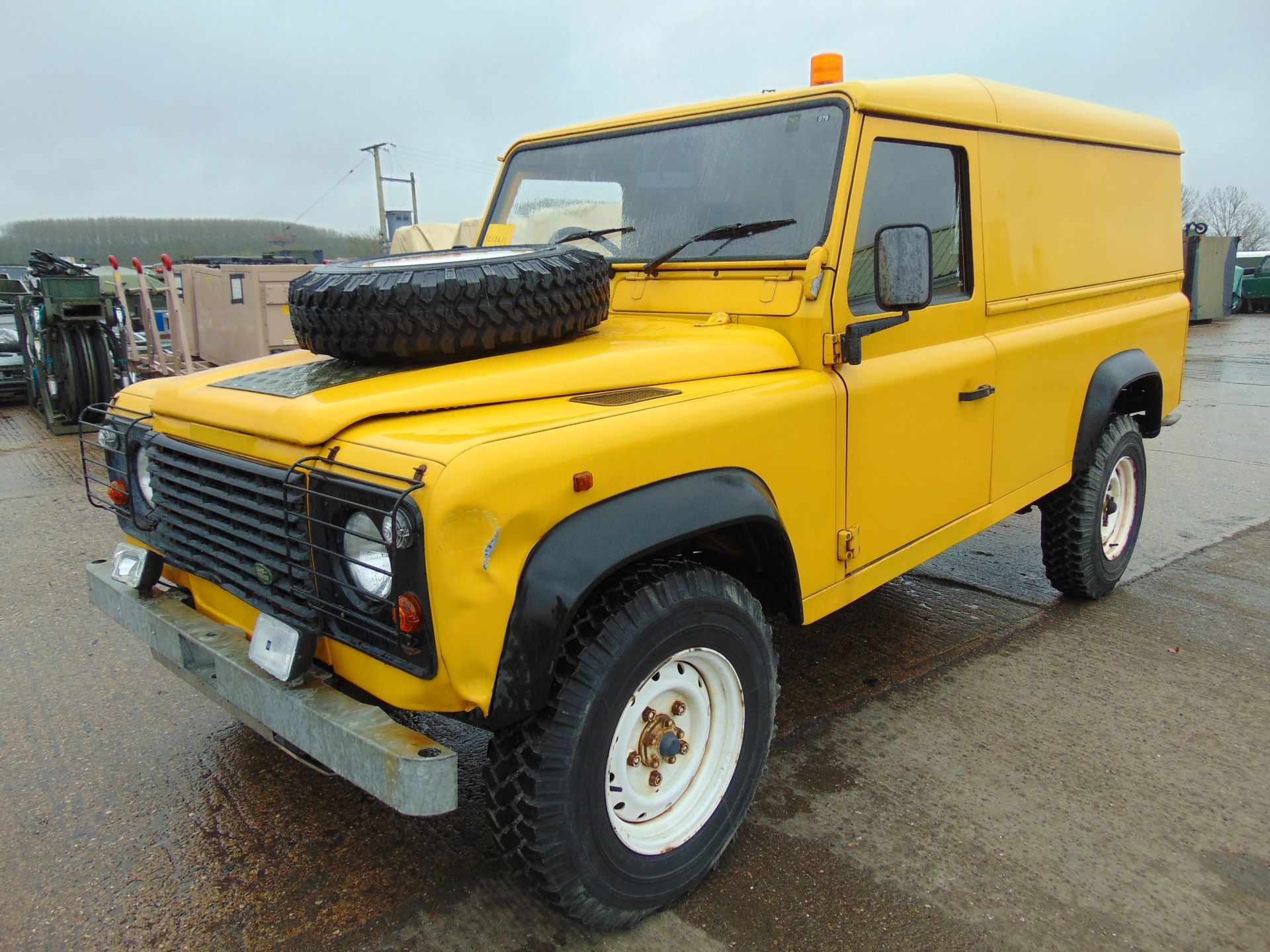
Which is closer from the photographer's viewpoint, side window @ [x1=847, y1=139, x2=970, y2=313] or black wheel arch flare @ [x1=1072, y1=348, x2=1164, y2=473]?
side window @ [x1=847, y1=139, x2=970, y2=313]

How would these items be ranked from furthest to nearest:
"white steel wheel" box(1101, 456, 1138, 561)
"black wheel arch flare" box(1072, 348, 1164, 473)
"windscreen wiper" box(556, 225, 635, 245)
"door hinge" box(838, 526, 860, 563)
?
1. "white steel wheel" box(1101, 456, 1138, 561)
2. "black wheel arch flare" box(1072, 348, 1164, 473)
3. "windscreen wiper" box(556, 225, 635, 245)
4. "door hinge" box(838, 526, 860, 563)

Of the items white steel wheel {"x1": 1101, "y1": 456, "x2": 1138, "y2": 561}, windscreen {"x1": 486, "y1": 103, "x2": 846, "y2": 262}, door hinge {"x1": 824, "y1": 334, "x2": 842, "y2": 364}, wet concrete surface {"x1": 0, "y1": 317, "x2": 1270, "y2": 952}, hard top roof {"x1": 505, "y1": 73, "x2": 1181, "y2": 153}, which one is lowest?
wet concrete surface {"x1": 0, "y1": 317, "x2": 1270, "y2": 952}

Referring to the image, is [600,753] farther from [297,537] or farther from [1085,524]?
[1085,524]

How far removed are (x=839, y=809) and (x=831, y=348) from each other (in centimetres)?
147

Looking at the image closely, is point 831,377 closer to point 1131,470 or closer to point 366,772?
point 366,772

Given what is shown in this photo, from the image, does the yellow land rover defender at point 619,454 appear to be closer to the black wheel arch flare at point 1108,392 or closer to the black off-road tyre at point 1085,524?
the black wheel arch flare at point 1108,392

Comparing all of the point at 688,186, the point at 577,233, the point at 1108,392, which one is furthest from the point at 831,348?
the point at 1108,392

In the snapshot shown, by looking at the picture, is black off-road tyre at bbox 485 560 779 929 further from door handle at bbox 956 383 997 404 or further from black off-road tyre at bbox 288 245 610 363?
door handle at bbox 956 383 997 404

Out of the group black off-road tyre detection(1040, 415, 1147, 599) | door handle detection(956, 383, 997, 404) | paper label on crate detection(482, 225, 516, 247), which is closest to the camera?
door handle detection(956, 383, 997, 404)

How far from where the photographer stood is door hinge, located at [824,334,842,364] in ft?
9.56

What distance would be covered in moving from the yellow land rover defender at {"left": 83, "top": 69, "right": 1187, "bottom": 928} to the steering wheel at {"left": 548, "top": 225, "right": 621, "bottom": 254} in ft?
0.07

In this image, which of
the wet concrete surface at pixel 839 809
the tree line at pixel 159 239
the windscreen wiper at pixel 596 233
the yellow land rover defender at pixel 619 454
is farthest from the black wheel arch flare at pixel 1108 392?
the tree line at pixel 159 239

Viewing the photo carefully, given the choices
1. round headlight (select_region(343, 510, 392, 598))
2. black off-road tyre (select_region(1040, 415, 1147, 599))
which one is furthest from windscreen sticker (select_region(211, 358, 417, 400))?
black off-road tyre (select_region(1040, 415, 1147, 599))

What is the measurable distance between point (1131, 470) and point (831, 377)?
2847 mm
